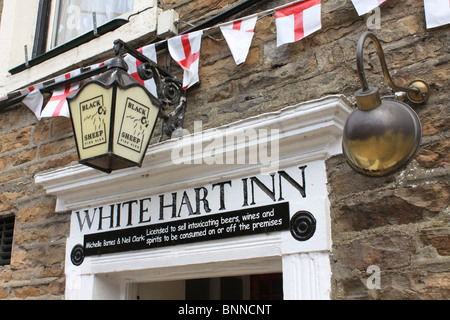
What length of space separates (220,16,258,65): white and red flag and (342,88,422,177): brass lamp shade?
142cm

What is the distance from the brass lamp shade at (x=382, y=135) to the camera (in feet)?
6.94

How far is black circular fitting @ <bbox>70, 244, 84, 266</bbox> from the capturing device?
384 centimetres

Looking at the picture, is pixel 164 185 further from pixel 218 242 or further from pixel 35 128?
pixel 35 128

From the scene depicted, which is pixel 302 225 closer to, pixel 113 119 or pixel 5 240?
pixel 113 119

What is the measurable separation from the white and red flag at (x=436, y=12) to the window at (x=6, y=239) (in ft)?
11.8

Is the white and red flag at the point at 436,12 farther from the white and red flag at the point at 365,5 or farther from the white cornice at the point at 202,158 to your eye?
the white cornice at the point at 202,158

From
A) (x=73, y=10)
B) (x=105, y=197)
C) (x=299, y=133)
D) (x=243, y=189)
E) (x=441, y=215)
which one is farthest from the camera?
(x=73, y=10)

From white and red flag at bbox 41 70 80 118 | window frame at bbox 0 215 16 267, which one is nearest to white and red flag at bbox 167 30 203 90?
white and red flag at bbox 41 70 80 118

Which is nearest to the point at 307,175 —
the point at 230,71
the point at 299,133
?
the point at 299,133

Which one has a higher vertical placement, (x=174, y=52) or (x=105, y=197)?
(x=174, y=52)

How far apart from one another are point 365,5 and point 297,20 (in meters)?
0.43

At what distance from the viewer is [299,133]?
2949mm

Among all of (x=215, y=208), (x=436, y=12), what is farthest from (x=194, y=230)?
(x=436, y=12)

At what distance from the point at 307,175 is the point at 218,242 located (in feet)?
2.27
